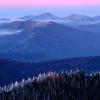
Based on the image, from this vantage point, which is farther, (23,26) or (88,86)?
(23,26)

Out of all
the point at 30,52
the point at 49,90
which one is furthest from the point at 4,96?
the point at 30,52

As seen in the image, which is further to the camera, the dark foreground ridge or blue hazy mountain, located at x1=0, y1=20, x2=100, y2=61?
blue hazy mountain, located at x1=0, y1=20, x2=100, y2=61

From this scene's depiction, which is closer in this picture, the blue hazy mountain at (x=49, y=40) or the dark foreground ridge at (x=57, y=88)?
the dark foreground ridge at (x=57, y=88)

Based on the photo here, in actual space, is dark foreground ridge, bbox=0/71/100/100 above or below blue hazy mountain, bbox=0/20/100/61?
above

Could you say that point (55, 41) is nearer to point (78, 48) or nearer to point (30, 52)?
point (78, 48)

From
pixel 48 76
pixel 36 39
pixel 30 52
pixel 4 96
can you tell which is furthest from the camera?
pixel 36 39
